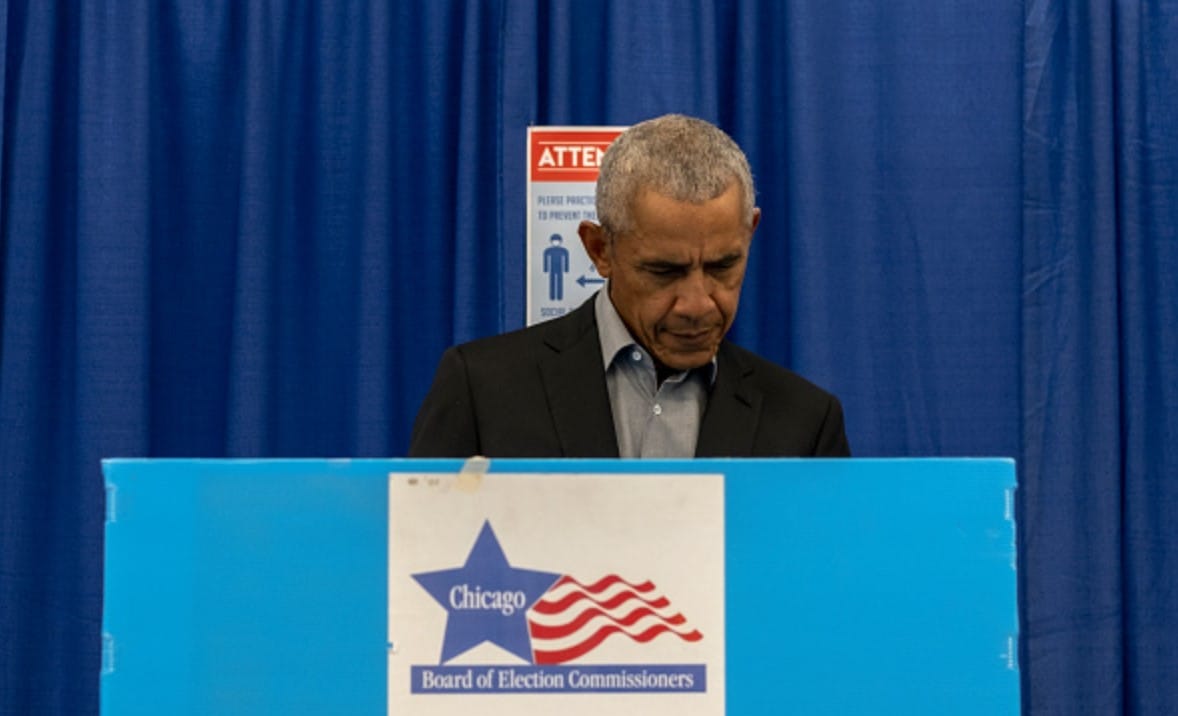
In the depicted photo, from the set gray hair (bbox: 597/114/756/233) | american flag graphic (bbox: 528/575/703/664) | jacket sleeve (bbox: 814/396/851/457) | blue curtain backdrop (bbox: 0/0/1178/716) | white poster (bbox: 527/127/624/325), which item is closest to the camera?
american flag graphic (bbox: 528/575/703/664)

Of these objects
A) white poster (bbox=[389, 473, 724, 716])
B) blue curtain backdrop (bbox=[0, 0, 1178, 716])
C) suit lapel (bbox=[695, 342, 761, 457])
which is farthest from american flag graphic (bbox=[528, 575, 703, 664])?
blue curtain backdrop (bbox=[0, 0, 1178, 716])

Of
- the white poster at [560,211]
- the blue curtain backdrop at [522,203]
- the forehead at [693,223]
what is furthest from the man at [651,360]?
the blue curtain backdrop at [522,203]

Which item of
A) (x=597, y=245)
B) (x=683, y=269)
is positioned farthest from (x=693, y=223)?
(x=597, y=245)

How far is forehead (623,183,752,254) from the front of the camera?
1.27 metres

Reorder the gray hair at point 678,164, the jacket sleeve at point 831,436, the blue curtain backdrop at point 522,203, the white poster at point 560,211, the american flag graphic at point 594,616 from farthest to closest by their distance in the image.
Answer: the blue curtain backdrop at point 522,203, the white poster at point 560,211, the jacket sleeve at point 831,436, the gray hair at point 678,164, the american flag graphic at point 594,616

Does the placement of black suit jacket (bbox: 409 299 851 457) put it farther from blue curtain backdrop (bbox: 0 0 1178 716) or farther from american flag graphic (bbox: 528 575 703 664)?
blue curtain backdrop (bbox: 0 0 1178 716)

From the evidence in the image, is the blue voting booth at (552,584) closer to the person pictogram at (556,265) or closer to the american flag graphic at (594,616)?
the american flag graphic at (594,616)

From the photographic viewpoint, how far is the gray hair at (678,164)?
127 centimetres

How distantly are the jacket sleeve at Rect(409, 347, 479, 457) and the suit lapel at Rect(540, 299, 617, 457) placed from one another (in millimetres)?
82

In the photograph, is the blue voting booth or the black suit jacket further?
the black suit jacket

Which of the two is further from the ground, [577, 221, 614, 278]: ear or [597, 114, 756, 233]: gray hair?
[597, 114, 756, 233]: gray hair

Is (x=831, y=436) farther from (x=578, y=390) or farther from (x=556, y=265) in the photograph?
(x=556, y=265)

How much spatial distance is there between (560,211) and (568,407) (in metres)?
1.15

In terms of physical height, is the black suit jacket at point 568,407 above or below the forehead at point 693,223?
below
